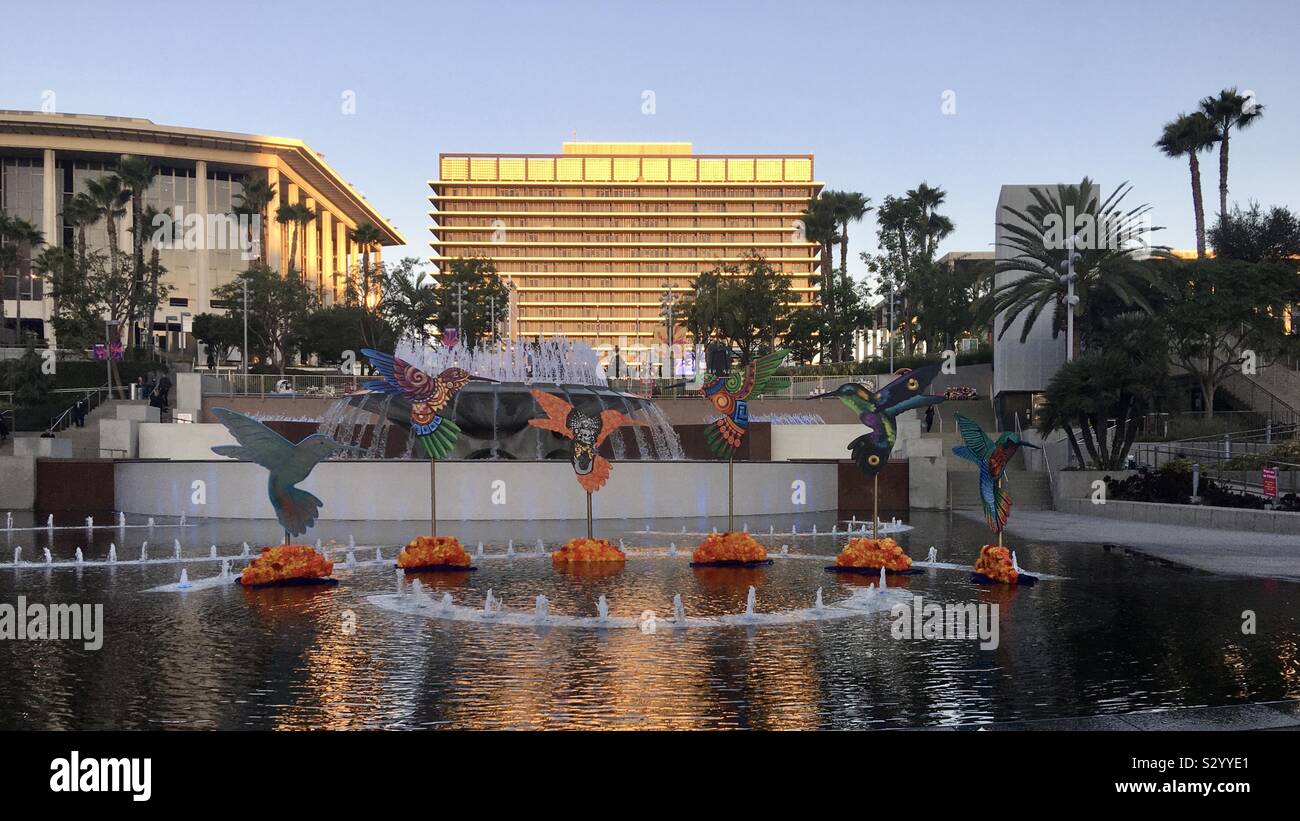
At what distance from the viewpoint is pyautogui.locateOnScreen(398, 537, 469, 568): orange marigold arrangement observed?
19562 millimetres

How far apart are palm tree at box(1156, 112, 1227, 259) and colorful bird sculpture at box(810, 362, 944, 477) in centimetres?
4487

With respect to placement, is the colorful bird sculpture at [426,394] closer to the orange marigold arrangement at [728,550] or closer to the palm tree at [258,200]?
the orange marigold arrangement at [728,550]

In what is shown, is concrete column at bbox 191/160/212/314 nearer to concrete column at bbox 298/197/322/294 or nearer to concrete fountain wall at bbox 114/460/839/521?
concrete column at bbox 298/197/322/294

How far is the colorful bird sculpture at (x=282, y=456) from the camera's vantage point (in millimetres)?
18156

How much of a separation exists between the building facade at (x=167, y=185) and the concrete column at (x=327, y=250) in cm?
1598

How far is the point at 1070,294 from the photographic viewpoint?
139 ft

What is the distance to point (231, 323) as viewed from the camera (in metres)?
83.0

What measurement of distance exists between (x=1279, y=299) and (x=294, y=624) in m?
45.6

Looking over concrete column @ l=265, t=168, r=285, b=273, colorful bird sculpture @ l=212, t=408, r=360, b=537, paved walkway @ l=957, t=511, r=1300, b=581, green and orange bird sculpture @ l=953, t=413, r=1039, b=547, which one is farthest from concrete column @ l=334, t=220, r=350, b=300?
green and orange bird sculpture @ l=953, t=413, r=1039, b=547

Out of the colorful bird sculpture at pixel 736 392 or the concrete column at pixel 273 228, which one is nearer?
the colorful bird sculpture at pixel 736 392

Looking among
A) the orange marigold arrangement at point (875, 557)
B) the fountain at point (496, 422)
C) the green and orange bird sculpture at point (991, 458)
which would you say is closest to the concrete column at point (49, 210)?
the fountain at point (496, 422)
